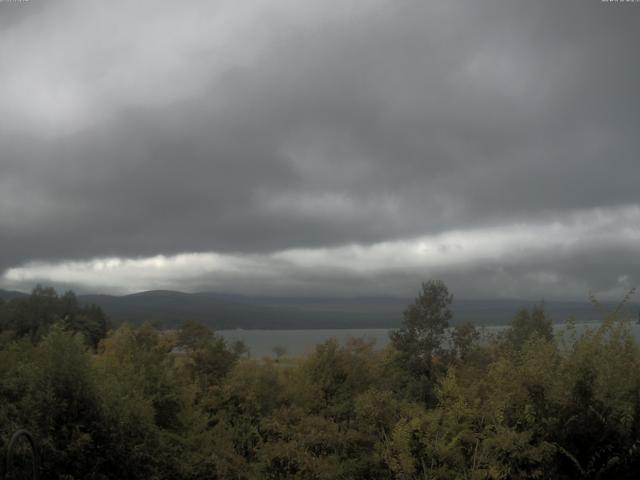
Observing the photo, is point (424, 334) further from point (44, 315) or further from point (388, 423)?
point (44, 315)

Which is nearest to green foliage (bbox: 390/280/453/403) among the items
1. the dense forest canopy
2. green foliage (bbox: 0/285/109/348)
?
the dense forest canopy

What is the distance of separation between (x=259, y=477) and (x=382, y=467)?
3064 millimetres

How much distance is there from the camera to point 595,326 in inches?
477

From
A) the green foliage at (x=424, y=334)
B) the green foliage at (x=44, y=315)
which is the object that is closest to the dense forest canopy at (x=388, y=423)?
the green foliage at (x=424, y=334)

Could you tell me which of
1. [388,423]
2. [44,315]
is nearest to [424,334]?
[388,423]

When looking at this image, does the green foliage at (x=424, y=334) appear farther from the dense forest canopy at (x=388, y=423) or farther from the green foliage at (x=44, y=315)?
the green foliage at (x=44, y=315)

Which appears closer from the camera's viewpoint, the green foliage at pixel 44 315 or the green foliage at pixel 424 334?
the green foliage at pixel 424 334

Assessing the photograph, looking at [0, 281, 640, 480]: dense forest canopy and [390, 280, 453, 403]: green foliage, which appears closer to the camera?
[0, 281, 640, 480]: dense forest canopy

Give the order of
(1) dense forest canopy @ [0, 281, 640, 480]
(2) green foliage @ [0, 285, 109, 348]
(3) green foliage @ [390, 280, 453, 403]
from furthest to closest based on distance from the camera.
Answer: (2) green foliage @ [0, 285, 109, 348] < (3) green foliage @ [390, 280, 453, 403] < (1) dense forest canopy @ [0, 281, 640, 480]

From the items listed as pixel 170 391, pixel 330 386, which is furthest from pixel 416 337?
pixel 170 391

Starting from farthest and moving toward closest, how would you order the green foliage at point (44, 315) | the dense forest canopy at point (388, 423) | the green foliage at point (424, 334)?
the green foliage at point (44, 315)
the green foliage at point (424, 334)
the dense forest canopy at point (388, 423)

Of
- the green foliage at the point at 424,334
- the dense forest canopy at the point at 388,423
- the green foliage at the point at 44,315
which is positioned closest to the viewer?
the dense forest canopy at the point at 388,423

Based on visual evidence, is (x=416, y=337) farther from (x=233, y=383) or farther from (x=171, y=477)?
(x=171, y=477)

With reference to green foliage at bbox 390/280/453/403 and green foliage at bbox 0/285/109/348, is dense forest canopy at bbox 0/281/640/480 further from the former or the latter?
green foliage at bbox 0/285/109/348
